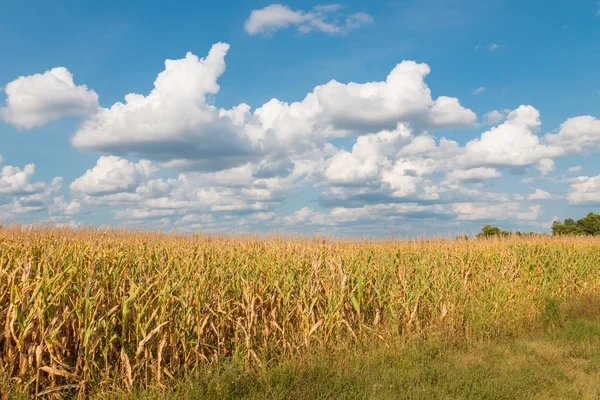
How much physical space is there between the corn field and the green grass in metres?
0.45

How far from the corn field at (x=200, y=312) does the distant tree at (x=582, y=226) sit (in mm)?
42065

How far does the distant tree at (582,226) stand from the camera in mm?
48719

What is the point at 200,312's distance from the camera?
24.2ft

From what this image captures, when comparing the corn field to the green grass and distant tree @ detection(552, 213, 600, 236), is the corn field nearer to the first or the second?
the green grass

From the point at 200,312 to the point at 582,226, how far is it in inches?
2099

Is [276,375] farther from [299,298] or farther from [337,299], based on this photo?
[337,299]

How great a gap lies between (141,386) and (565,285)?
15.0 m

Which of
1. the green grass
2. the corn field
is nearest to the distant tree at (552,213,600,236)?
the corn field

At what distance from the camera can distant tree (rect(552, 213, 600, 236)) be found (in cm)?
4872

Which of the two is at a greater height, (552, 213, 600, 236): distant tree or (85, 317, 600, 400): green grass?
(552, 213, 600, 236): distant tree

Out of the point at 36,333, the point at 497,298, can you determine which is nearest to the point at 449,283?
the point at 497,298

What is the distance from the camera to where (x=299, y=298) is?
27.7 feet

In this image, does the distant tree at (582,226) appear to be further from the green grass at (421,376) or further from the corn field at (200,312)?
the green grass at (421,376)

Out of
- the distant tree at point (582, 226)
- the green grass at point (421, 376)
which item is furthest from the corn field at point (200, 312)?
the distant tree at point (582, 226)
